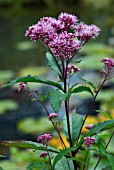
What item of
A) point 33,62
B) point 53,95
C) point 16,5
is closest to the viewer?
point 53,95

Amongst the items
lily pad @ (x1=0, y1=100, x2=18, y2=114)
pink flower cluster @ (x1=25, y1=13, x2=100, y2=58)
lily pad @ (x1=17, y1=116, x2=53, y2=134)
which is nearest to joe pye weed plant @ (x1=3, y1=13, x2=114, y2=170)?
pink flower cluster @ (x1=25, y1=13, x2=100, y2=58)

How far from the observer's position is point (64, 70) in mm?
871

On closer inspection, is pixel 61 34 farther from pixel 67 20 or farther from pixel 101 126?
pixel 101 126

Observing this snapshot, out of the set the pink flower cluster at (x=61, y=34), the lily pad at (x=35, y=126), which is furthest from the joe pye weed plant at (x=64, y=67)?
the lily pad at (x=35, y=126)

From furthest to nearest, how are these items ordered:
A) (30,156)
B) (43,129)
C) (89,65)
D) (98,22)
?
(98,22)
(89,65)
(43,129)
(30,156)

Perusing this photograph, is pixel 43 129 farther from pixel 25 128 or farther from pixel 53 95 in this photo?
pixel 53 95

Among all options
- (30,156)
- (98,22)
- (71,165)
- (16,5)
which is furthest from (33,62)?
(71,165)

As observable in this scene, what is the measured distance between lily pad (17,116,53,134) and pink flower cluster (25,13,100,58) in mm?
3054

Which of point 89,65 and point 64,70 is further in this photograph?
point 89,65

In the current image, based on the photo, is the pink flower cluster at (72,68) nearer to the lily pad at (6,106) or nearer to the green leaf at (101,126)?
the green leaf at (101,126)

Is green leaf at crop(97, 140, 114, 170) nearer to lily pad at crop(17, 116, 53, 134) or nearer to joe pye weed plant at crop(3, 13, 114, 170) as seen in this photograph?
joe pye weed plant at crop(3, 13, 114, 170)

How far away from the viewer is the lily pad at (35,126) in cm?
391

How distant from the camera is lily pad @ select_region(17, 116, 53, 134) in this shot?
12.8ft

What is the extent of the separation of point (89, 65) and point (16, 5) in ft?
19.8
